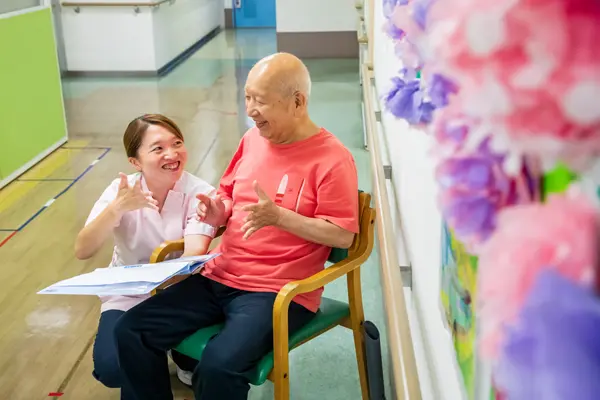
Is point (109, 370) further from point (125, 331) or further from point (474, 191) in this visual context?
point (474, 191)

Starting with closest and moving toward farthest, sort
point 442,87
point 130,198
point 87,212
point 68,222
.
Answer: point 442,87 < point 130,198 < point 68,222 < point 87,212

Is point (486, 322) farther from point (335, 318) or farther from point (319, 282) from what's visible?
point (335, 318)

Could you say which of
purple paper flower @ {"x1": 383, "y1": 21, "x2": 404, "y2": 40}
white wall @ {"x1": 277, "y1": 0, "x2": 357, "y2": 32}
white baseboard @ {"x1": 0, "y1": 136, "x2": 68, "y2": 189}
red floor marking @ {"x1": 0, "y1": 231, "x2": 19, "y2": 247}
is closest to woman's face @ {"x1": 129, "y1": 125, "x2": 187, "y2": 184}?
purple paper flower @ {"x1": 383, "y1": 21, "x2": 404, "y2": 40}

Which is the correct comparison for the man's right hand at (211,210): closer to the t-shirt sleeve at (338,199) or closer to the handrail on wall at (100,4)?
the t-shirt sleeve at (338,199)

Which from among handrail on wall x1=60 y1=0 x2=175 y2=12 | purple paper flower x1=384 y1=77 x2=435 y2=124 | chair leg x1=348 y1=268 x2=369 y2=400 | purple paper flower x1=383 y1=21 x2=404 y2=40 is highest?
purple paper flower x1=383 y1=21 x2=404 y2=40

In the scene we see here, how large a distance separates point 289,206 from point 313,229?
0.12 meters

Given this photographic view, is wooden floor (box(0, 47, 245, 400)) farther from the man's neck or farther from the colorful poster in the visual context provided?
the colorful poster

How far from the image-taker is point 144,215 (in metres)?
2.32

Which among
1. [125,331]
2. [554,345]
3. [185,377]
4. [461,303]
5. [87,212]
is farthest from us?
[87,212]

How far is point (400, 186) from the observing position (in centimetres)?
217

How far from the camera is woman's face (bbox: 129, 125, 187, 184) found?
2.24m

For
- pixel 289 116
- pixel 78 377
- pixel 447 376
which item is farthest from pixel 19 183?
pixel 447 376

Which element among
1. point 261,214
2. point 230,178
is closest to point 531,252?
point 261,214

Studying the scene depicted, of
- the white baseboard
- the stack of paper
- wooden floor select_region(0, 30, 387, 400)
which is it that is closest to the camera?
the stack of paper
